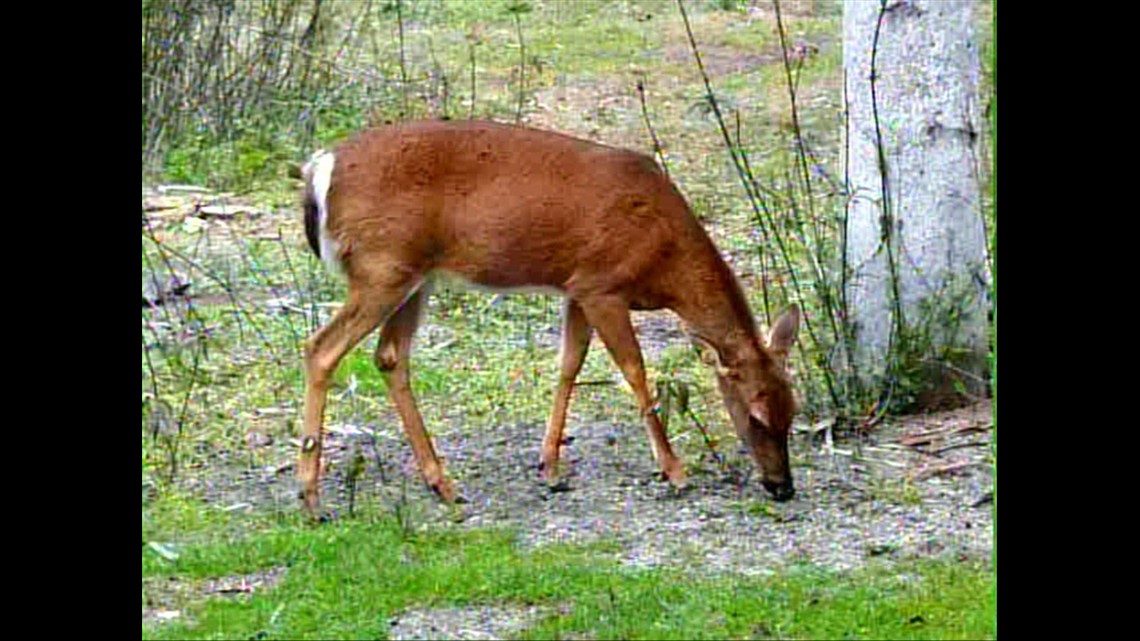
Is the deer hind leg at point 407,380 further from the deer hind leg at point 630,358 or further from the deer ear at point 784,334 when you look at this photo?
the deer ear at point 784,334

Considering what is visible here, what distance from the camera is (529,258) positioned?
716cm

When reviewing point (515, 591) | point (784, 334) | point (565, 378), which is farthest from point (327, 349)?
point (784, 334)

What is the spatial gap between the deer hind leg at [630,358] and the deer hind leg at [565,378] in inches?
7.9

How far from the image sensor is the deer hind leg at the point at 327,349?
693 cm

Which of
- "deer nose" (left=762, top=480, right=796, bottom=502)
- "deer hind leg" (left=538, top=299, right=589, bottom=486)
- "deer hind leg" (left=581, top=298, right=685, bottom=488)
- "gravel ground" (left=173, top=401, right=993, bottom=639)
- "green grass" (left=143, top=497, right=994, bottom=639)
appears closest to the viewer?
"green grass" (left=143, top=497, right=994, bottom=639)

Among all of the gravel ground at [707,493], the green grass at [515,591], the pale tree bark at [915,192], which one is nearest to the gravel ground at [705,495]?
the gravel ground at [707,493]

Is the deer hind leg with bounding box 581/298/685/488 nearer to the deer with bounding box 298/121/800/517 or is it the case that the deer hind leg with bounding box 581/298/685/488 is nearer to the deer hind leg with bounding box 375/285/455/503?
the deer with bounding box 298/121/800/517

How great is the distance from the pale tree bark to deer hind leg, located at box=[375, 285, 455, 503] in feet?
5.62

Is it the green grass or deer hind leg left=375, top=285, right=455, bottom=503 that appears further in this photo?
deer hind leg left=375, top=285, right=455, bottom=503

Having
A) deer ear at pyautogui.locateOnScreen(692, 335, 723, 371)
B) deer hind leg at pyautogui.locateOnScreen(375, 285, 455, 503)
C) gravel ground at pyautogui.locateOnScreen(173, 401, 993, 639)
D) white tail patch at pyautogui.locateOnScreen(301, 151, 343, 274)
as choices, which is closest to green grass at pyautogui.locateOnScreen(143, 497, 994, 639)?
gravel ground at pyautogui.locateOnScreen(173, 401, 993, 639)

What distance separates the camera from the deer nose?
7156 mm

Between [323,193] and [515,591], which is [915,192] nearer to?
[323,193]
